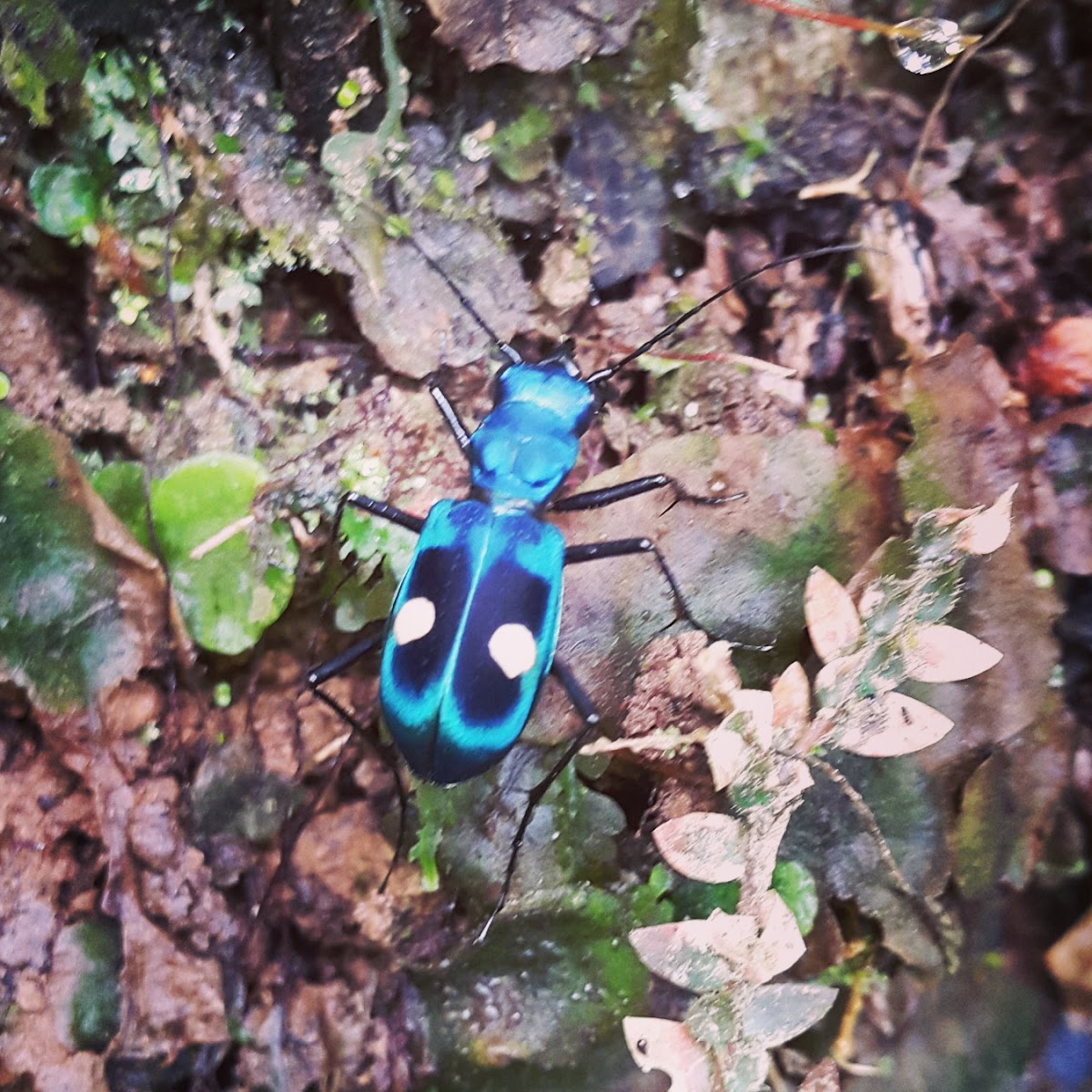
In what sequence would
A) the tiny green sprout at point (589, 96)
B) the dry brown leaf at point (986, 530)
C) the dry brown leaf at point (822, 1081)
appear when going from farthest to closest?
the tiny green sprout at point (589, 96)
the dry brown leaf at point (822, 1081)
the dry brown leaf at point (986, 530)

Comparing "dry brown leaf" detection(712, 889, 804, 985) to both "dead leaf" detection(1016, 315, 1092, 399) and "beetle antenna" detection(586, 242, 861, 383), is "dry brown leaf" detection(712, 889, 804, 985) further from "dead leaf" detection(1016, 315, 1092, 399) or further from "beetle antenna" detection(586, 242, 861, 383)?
"dead leaf" detection(1016, 315, 1092, 399)

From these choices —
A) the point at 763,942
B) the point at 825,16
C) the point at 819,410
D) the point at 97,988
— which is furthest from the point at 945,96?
the point at 97,988

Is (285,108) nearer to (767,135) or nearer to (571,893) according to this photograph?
(767,135)

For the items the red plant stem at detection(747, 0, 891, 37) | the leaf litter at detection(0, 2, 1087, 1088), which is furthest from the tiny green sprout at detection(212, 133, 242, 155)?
the red plant stem at detection(747, 0, 891, 37)

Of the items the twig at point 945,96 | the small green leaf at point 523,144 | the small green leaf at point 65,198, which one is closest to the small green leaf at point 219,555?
the small green leaf at point 65,198

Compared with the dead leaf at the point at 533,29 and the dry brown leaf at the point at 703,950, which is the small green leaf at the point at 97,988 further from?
the dead leaf at the point at 533,29
